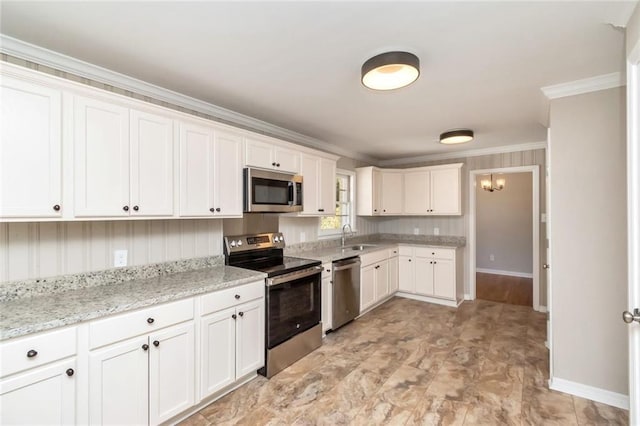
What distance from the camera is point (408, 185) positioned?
525 centimetres

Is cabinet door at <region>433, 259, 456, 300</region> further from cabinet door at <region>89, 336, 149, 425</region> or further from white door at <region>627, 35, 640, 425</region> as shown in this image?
cabinet door at <region>89, 336, 149, 425</region>

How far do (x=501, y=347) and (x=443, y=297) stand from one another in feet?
4.69

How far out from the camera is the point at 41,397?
1.45m

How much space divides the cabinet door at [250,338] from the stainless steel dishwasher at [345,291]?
1.17 metres

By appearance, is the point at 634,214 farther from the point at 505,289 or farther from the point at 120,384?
the point at 505,289

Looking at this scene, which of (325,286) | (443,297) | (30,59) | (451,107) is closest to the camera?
(30,59)

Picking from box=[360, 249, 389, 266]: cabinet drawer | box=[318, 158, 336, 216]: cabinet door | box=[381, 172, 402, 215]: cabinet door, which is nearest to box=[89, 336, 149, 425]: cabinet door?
box=[318, 158, 336, 216]: cabinet door

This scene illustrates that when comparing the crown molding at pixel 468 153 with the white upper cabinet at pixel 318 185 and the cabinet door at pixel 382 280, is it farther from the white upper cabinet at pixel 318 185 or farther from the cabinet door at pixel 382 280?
the white upper cabinet at pixel 318 185

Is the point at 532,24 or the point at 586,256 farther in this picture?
the point at 586,256

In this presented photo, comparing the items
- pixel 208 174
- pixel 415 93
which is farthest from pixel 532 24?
pixel 208 174

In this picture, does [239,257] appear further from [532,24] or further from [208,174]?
[532,24]

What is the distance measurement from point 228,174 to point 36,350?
1.68 m

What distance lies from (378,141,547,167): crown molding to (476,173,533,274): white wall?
2.03m

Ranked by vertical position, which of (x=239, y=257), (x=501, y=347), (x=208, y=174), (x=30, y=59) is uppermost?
(x=30, y=59)
